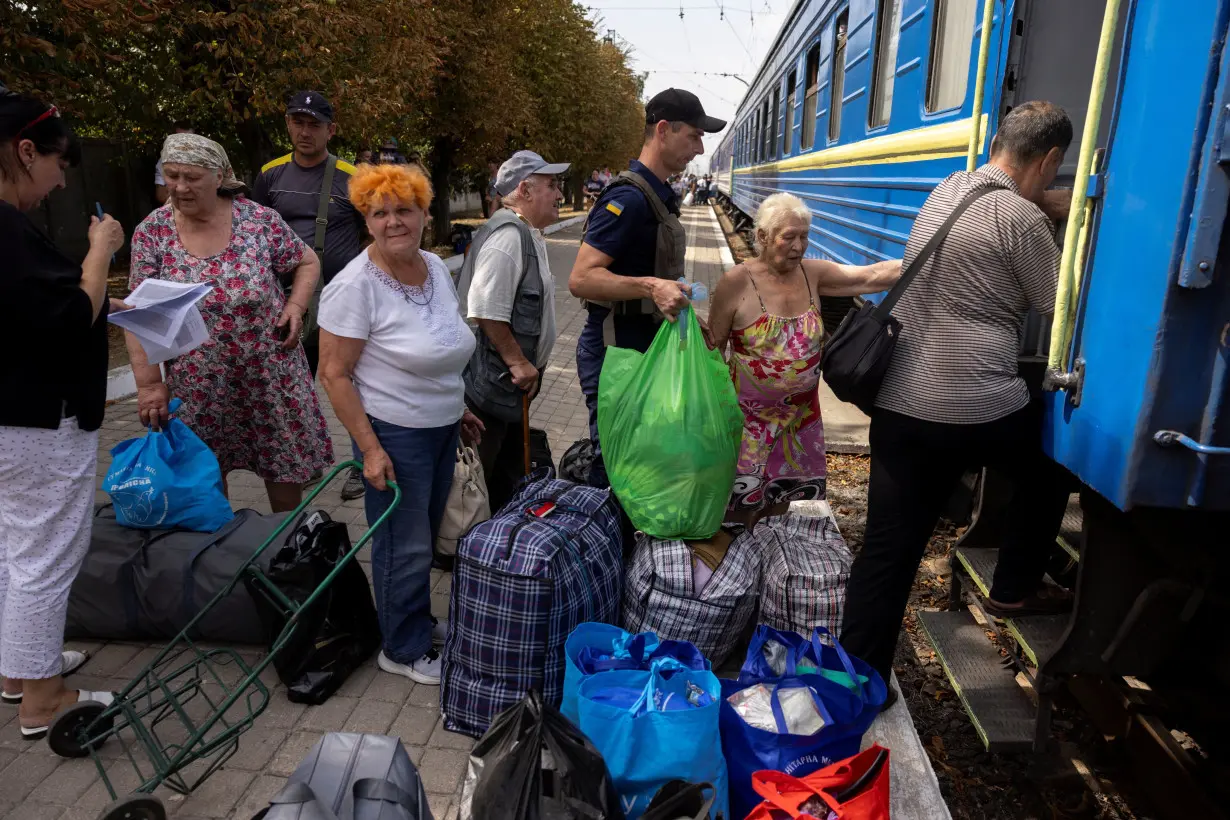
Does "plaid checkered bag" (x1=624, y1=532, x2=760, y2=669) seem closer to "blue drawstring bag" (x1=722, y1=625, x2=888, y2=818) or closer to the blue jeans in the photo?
"blue drawstring bag" (x1=722, y1=625, x2=888, y2=818)

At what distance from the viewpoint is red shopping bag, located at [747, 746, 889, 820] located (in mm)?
1809

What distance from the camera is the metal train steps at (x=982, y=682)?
8.73 feet

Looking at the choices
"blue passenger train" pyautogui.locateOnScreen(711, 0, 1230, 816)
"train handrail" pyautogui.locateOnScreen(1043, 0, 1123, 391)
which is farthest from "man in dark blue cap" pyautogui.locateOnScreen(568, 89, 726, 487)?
"train handrail" pyautogui.locateOnScreen(1043, 0, 1123, 391)

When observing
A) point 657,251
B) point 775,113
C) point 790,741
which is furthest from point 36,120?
point 775,113

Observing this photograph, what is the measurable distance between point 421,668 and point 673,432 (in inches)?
47.9

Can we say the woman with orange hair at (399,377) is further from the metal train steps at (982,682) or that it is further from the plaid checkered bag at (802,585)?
the metal train steps at (982,682)

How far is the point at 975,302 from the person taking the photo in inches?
93.6

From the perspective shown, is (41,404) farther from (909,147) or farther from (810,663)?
(909,147)

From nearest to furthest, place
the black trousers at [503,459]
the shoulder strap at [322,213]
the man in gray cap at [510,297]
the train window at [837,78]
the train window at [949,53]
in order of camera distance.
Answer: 1. the man in gray cap at [510,297]
2. the black trousers at [503,459]
3. the train window at [949,53]
4. the shoulder strap at [322,213]
5. the train window at [837,78]

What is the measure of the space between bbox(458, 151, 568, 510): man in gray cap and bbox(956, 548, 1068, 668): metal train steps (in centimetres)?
182

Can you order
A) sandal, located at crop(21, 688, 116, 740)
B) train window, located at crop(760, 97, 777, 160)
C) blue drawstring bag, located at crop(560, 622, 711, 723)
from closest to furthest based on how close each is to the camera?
blue drawstring bag, located at crop(560, 622, 711, 723), sandal, located at crop(21, 688, 116, 740), train window, located at crop(760, 97, 777, 160)

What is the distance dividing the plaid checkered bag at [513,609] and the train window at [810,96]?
7.05 m

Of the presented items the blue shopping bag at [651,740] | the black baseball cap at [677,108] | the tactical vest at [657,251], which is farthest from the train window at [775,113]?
the blue shopping bag at [651,740]

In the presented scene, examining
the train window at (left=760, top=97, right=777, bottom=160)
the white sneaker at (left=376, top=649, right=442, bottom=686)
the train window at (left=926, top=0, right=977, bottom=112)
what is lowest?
the white sneaker at (left=376, top=649, right=442, bottom=686)
